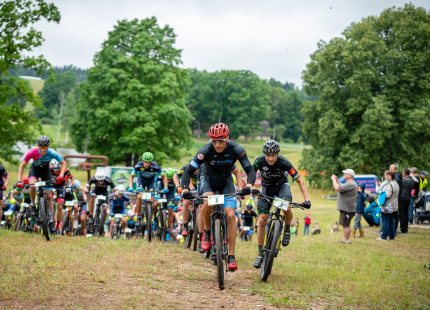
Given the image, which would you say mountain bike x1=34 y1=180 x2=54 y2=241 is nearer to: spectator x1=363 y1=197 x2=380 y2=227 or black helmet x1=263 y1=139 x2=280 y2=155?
black helmet x1=263 y1=139 x2=280 y2=155

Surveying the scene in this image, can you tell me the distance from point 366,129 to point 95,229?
97.9ft

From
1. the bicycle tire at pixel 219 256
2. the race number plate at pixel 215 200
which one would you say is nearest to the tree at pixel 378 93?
the race number plate at pixel 215 200

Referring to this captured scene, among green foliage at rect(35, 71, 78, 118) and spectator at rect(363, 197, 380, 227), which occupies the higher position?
green foliage at rect(35, 71, 78, 118)

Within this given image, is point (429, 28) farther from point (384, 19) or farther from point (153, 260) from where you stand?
point (153, 260)

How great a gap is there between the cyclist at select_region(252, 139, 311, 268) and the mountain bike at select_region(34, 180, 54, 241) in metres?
5.32

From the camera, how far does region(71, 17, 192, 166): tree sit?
3762cm

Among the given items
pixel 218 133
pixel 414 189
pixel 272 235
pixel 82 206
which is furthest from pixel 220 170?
pixel 414 189

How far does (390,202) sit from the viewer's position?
1348cm

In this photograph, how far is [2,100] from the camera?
995 inches

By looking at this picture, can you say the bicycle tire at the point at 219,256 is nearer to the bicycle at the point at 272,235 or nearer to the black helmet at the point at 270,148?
the bicycle at the point at 272,235

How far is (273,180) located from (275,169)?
29 centimetres

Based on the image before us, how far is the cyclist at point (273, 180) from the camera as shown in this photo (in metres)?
7.69

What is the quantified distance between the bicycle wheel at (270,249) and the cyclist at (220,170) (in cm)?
61

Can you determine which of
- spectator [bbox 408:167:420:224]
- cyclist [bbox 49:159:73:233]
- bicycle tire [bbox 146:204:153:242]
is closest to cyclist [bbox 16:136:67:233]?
cyclist [bbox 49:159:73:233]
